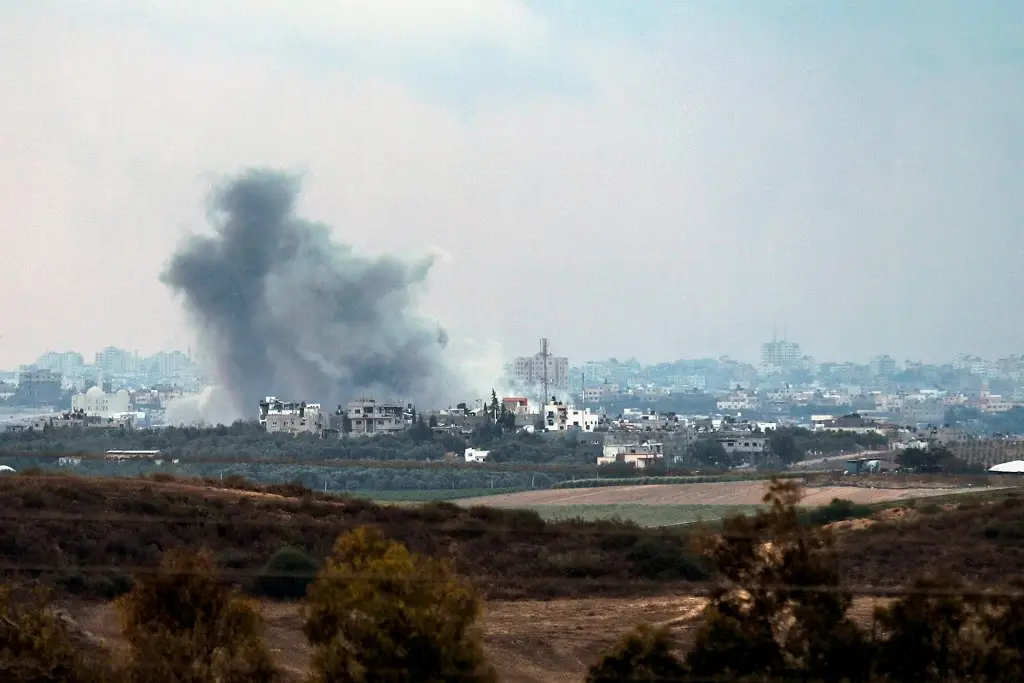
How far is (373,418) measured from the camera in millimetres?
90250

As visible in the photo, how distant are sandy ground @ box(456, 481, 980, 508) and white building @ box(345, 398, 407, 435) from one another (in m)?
52.1

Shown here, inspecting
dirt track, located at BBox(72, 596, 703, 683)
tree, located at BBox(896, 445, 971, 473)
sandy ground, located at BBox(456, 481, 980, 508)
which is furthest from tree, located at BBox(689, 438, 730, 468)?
dirt track, located at BBox(72, 596, 703, 683)

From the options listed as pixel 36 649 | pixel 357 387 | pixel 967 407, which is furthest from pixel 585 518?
pixel 967 407

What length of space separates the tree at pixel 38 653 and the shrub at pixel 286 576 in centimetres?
260

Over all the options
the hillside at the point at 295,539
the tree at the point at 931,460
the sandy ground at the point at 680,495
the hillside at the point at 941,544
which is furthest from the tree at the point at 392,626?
the tree at the point at 931,460

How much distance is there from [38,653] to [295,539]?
22.9 feet

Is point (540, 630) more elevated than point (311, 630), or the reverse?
point (311, 630)

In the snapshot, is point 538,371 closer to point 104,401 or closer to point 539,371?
point 539,371

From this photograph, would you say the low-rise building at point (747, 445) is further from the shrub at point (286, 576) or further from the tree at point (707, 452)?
the shrub at point (286, 576)

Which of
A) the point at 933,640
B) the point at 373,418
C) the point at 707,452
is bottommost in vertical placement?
the point at 933,640

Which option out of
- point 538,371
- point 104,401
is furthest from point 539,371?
point 104,401

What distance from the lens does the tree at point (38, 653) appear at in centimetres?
1167

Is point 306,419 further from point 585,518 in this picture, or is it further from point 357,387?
point 585,518

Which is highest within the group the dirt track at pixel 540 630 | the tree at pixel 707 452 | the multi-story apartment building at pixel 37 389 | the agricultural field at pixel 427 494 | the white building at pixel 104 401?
the multi-story apartment building at pixel 37 389
